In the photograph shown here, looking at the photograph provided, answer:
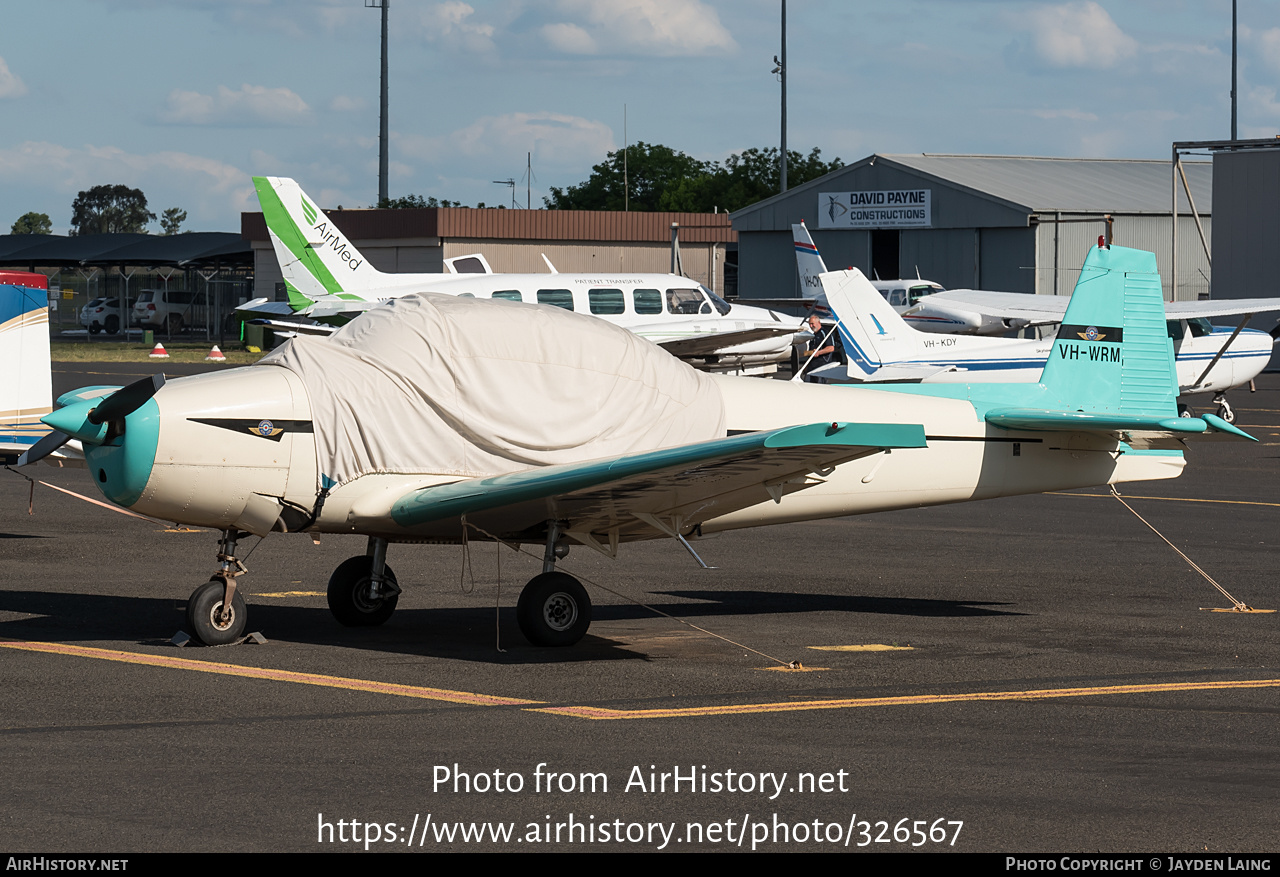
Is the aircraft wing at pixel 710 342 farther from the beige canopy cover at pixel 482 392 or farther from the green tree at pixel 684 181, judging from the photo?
A: the green tree at pixel 684 181

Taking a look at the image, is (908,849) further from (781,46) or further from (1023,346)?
(781,46)

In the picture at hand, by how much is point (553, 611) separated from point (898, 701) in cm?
227

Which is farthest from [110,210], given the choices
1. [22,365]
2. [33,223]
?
[22,365]

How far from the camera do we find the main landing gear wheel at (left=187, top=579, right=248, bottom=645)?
9078 mm

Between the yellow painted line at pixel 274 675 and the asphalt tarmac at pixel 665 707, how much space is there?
0.11ft

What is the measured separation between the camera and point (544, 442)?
376 inches

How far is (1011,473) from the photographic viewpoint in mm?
10578

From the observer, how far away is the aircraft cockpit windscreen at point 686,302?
30.9m

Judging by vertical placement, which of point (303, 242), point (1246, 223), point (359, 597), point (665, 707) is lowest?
point (665, 707)

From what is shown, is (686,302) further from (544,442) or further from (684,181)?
(684,181)

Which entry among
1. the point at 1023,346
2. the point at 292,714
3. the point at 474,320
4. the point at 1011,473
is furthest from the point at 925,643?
the point at 1023,346

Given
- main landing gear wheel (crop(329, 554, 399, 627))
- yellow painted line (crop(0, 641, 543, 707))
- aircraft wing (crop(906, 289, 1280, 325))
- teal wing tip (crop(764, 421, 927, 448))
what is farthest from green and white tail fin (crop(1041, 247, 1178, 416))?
aircraft wing (crop(906, 289, 1280, 325))

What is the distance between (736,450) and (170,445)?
10.3ft

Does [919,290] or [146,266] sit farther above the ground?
[146,266]
